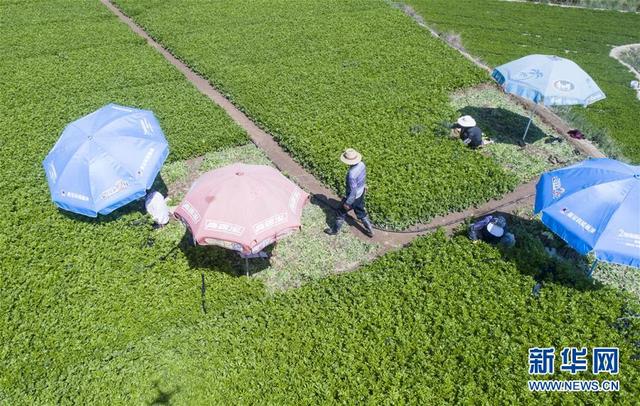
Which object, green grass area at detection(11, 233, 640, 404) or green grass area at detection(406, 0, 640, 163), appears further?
green grass area at detection(406, 0, 640, 163)

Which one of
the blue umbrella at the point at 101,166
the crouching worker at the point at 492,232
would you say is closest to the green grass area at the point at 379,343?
the crouching worker at the point at 492,232

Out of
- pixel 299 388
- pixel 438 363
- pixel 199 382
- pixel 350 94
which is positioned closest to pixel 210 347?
pixel 199 382

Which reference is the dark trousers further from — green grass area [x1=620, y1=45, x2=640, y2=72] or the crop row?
green grass area [x1=620, y1=45, x2=640, y2=72]

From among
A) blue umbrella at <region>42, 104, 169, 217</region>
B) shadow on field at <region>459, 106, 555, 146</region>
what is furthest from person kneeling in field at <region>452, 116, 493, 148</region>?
blue umbrella at <region>42, 104, 169, 217</region>

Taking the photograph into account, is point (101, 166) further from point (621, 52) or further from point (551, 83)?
point (621, 52)

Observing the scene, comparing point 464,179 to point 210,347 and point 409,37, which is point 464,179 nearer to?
point 210,347

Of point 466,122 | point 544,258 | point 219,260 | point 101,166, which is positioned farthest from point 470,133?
point 101,166
